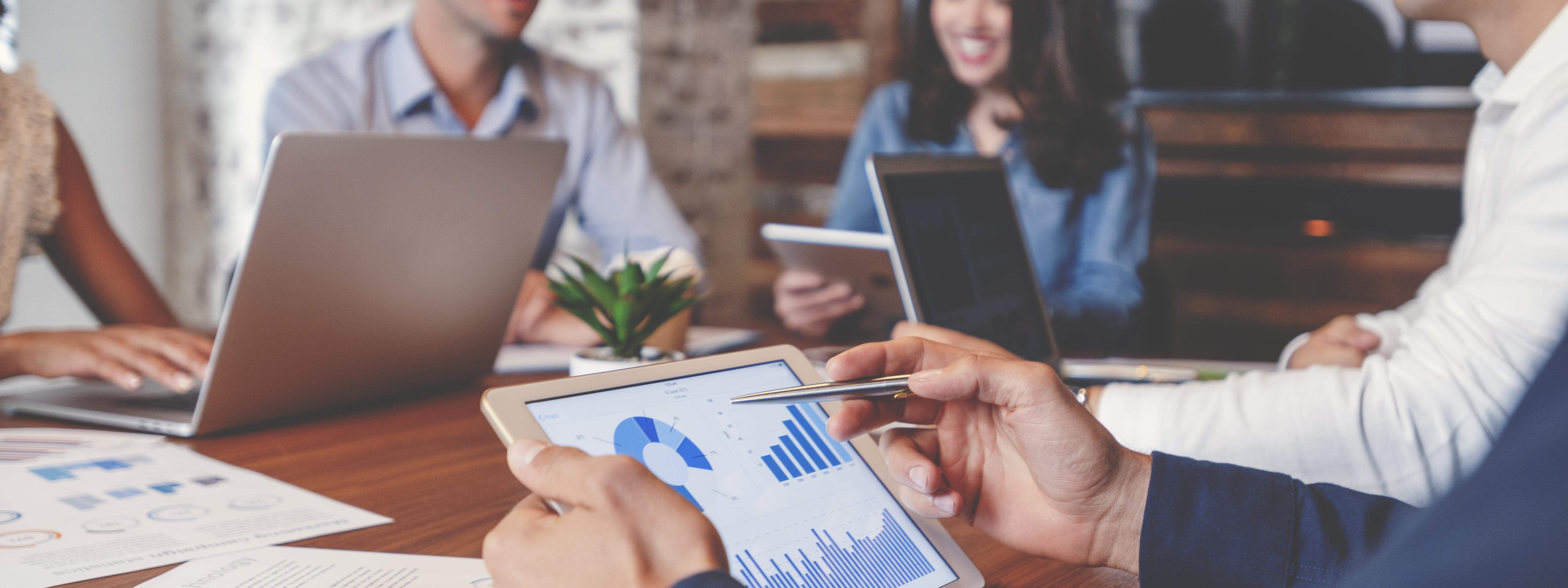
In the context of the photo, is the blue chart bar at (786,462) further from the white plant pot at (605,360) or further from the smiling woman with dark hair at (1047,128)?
the smiling woman with dark hair at (1047,128)

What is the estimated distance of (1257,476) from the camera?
731 millimetres

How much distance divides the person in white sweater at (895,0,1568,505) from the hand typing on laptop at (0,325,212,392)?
733 mm

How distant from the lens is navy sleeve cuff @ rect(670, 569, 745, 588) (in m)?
0.47

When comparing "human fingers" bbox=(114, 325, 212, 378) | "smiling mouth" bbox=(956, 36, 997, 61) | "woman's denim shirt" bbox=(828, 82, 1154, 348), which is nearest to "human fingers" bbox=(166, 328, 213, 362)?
"human fingers" bbox=(114, 325, 212, 378)

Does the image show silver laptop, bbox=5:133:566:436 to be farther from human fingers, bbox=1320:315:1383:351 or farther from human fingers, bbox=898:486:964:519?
human fingers, bbox=1320:315:1383:351

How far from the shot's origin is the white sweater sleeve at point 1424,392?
88cm

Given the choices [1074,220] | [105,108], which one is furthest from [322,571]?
[105,108]

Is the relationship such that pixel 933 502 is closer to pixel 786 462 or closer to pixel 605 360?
pixel 786 462

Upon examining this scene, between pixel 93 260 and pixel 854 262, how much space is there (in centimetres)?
115

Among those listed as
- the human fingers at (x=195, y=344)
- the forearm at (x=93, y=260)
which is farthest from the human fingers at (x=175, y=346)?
the forearm at (x=93, y=260)

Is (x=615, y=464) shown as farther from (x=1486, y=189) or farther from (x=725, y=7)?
(x=725, y=7)

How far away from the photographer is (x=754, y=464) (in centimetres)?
61

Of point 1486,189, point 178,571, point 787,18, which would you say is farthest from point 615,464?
point 787,18

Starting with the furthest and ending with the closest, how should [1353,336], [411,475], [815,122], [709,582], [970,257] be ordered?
[815,122]
[1353,336]
[970,257]
[411,475]
[709,582]
